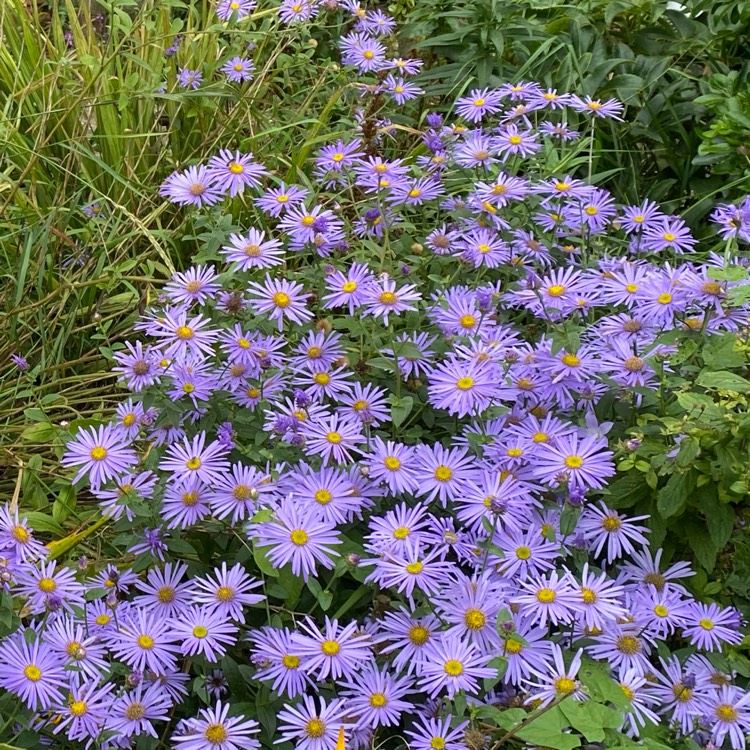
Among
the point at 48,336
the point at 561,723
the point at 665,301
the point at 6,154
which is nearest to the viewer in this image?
the point at 561,723

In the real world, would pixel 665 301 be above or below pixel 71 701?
above

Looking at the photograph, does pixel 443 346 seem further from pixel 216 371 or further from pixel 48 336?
pixel 48 336

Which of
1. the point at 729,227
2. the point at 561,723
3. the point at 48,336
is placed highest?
the point at 729,227

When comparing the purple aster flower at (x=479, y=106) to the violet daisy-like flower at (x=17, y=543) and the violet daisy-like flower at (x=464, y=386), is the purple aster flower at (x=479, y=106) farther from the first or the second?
the violet daisy-like flower at (x=17, y=543)

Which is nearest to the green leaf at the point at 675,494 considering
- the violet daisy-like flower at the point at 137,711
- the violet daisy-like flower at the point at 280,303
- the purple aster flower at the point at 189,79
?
the violet daisy-like flower at the point at 280,303

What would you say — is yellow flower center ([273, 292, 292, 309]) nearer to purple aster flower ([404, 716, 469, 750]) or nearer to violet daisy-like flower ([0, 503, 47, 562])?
violet daisy-like flower ([0, 503, 47, 562])

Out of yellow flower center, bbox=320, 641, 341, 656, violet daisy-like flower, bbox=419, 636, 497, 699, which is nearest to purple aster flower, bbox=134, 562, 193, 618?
yellow flower center, bbox=320, 641, 341, 656

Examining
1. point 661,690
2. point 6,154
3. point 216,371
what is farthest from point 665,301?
point 6,154
